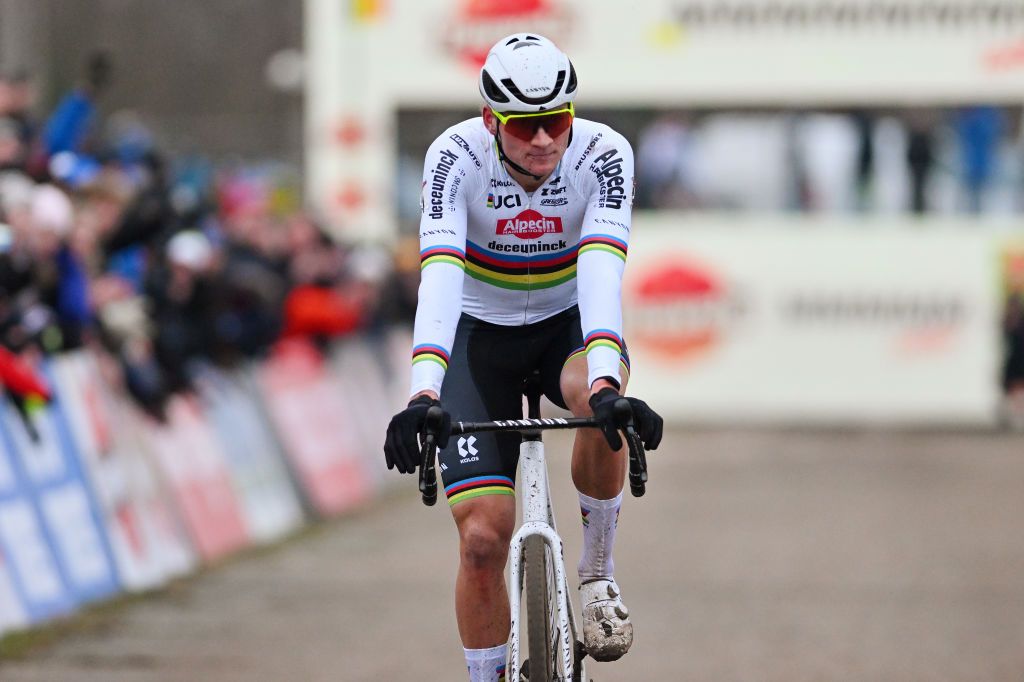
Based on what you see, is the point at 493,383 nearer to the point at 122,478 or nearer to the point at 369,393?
the point at 122,478

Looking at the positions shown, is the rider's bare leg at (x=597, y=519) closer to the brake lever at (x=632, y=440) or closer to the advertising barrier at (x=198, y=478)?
the brake lever at (x=632, y=440)

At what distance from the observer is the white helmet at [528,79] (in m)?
5.99

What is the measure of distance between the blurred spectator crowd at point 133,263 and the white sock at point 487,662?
4.23 meters

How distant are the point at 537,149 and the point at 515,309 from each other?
29.5 inches

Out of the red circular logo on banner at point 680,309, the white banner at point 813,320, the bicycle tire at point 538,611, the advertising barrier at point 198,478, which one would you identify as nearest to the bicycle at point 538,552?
the bicycle tire at point 538,611

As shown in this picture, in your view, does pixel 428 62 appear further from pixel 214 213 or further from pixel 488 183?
pixel 488 183

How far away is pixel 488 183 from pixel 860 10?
18.9m

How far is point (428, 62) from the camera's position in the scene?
25.3 meters

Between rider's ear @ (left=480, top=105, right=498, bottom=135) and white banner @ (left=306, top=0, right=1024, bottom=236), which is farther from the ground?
rider's ear @ (left=480, top=105, right=498, bottom=135)

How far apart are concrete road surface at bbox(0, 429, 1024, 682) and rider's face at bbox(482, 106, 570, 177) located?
332 centimetres

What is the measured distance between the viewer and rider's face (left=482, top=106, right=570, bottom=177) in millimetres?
6117

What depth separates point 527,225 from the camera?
6.50 meters

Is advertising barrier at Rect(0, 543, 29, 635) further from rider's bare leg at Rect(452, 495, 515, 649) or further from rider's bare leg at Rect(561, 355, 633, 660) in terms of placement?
rider's bare leg at Rect(452, 495, 515, 649)

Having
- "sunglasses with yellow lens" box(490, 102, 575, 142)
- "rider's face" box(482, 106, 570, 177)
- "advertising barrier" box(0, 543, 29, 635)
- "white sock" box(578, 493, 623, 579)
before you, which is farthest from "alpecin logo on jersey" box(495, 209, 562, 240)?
"advertising barrier" box(0, 543, 29, 635)
